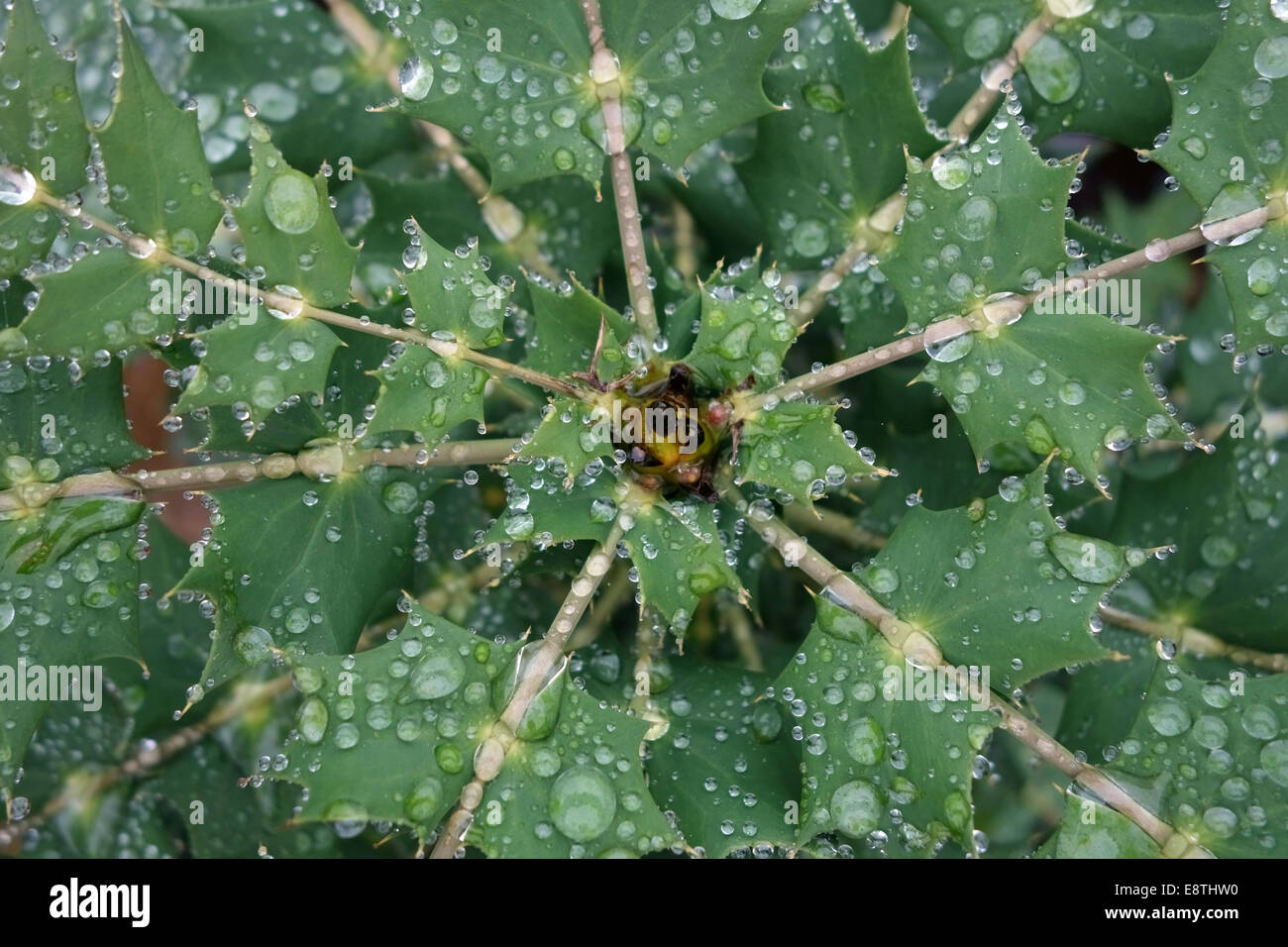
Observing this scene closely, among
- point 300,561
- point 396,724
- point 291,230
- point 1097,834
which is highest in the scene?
point 291,230

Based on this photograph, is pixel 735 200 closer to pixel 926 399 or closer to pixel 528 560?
pixel 926 399

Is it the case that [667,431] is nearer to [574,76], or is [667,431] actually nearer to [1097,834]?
[574,76]

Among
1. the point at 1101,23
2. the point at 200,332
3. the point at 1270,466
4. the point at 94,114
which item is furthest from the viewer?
the point at 94,114

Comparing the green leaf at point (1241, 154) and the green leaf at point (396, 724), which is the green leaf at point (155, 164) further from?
the green leaf at point (1241, 154)

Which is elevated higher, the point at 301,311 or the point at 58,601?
the point at 301,311

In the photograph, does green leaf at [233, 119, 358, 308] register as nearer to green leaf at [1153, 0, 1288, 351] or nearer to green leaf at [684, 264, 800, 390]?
green leaf at [684, 264, 800, 390]

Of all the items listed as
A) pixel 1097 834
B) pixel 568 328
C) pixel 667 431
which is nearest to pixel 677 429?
pixel 667 431

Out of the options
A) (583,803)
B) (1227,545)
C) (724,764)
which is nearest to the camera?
(583,803)

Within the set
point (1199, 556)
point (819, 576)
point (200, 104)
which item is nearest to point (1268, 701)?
point (1199, 556)
